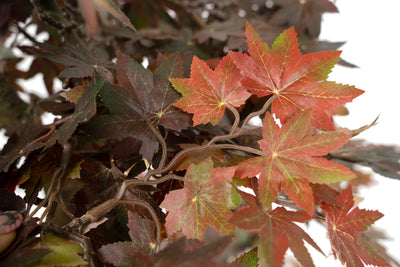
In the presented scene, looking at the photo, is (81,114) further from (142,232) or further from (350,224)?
(350,224)

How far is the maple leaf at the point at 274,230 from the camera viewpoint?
0.19 metres

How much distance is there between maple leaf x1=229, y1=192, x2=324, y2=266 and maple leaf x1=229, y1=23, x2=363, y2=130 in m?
0.07

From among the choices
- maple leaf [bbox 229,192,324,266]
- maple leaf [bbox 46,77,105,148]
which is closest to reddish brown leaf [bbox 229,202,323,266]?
maple leaf [bbox 229,192,324,266]

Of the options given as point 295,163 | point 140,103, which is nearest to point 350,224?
point 295,163

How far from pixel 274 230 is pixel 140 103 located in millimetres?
138

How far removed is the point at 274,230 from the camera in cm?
20

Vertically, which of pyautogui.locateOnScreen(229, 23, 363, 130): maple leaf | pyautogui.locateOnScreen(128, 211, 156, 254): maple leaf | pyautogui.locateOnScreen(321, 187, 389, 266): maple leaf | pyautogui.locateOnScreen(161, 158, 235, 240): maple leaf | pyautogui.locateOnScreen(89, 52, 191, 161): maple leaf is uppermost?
pyautogui.locateOnScreen(229, 23, 363, 130): maple leaf

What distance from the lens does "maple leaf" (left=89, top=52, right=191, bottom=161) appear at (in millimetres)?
251

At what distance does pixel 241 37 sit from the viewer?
1.38ft

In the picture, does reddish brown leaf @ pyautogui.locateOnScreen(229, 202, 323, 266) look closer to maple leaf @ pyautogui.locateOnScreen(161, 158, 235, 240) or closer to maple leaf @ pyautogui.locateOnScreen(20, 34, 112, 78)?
maple leaf @ pyautogui.locateOnScreen(161, 158, 235, 240)

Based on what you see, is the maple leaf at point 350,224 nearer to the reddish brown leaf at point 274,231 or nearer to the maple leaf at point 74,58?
the reddish brown leaf at point 274,231

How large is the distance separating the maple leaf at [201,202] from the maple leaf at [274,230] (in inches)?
0.7

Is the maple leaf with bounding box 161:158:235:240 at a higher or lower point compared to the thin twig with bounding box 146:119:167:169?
lower

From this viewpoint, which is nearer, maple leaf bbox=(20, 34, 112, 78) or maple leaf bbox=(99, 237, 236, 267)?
maple leaf bbox=(99, 237, 236, 267)
